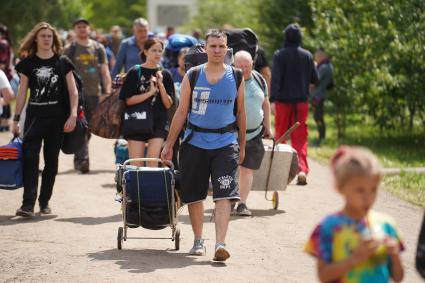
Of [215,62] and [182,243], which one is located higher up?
[215,62]

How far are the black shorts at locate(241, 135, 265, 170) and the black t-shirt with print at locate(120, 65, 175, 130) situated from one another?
90 centimetres

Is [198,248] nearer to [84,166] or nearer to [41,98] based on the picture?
[41,98]

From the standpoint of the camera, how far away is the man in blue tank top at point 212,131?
926 centimetres

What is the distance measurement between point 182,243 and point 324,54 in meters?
11.3

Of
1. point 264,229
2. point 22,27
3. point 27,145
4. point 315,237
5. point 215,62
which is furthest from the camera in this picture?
point 22,27

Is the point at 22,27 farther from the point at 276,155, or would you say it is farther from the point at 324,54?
the point at 276,155

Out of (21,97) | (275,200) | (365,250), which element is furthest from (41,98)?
(365,250)

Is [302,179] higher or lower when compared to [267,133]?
lower

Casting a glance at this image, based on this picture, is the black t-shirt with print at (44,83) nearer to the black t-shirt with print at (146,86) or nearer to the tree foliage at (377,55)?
the black t-shirt with print at (146,86)

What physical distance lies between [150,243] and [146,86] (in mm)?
2118

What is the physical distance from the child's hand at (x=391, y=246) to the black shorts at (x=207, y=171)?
14.3ft

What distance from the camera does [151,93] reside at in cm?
1185

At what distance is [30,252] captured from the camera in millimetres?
9656

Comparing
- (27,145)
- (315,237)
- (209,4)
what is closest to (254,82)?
(27,145)
